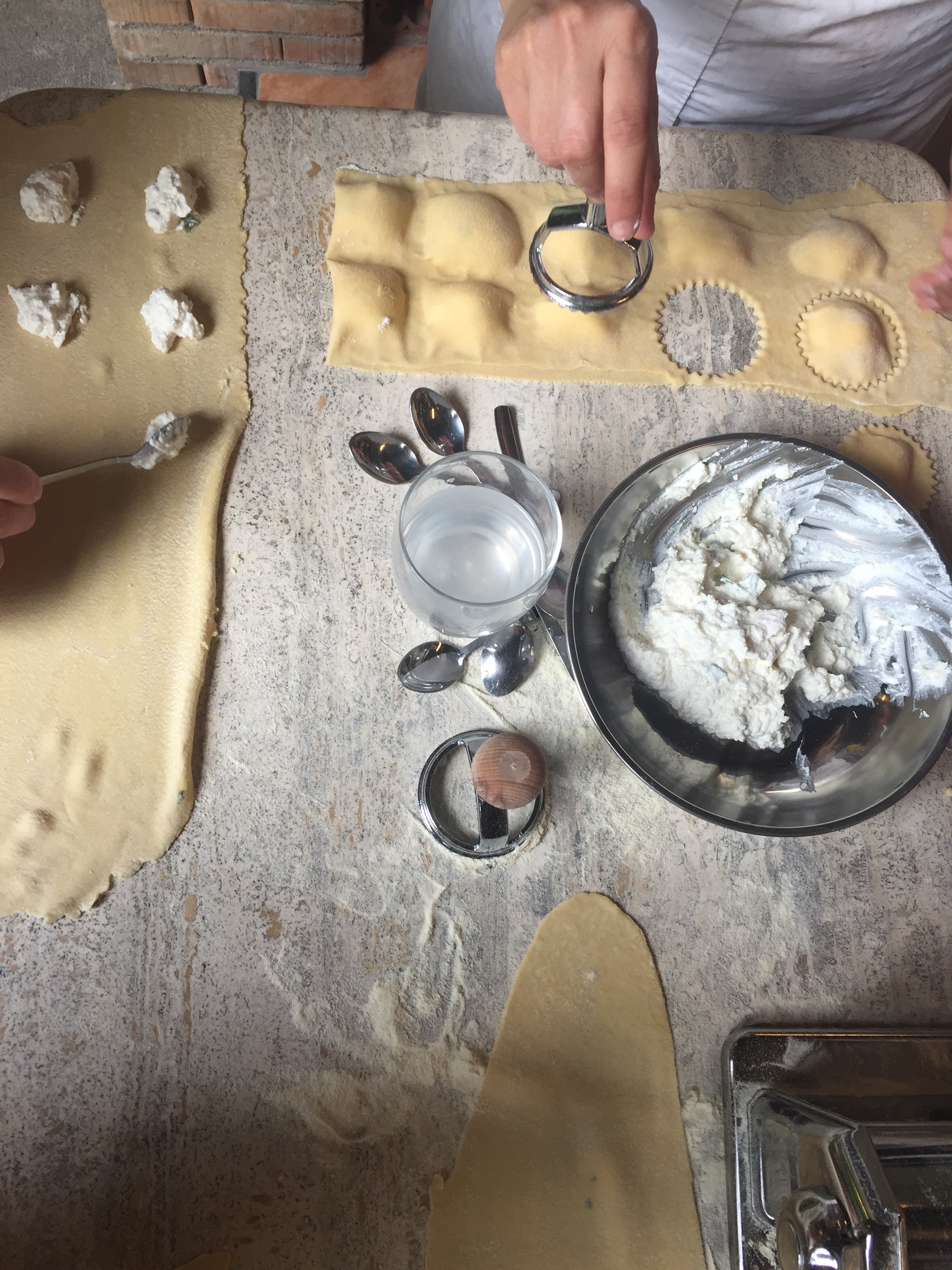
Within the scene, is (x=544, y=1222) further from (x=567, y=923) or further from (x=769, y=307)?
(x=769, y=307)

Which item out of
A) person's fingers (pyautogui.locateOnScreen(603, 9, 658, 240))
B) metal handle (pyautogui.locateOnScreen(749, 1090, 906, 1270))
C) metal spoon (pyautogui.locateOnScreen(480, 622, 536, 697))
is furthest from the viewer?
metal spoon (pyautogui.locateOnScreen(480, 622, 536, 697))

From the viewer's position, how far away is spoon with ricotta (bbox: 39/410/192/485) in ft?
2.36

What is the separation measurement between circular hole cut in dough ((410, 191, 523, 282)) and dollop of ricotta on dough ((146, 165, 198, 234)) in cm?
22

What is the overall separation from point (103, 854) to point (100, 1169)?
24 centimetres

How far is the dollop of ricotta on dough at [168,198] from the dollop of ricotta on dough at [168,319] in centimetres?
8

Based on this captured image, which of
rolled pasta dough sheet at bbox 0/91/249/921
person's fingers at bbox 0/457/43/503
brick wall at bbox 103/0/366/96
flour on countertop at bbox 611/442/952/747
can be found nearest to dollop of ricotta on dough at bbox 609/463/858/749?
flour on countertop at bbox 611/442/952/747

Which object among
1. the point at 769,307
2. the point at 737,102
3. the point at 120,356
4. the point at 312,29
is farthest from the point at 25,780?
the point at 312,29

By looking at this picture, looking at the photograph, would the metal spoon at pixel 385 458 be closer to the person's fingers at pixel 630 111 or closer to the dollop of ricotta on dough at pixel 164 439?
the dollop of ricotta on dough at pixel 164 439

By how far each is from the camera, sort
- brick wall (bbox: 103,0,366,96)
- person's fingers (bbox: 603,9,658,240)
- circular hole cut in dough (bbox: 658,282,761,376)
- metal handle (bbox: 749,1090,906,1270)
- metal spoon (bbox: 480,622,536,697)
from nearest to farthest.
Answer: metal handle (bbox: 749,1090,906,1270) < person's fingers (bbox: 603,9,658,240) < metal spoon (bbox: 480,622,536,697) < circular hole cut in dough (bbox: 658,282,761,376) < brick wall (bbox: 103,0,366,96)

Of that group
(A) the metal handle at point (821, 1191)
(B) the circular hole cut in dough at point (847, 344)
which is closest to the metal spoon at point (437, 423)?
(B) the circular hole cut in dough at point (847, 344)

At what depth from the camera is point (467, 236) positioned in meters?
0.79

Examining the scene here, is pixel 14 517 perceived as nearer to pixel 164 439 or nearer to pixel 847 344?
pixel 164 439

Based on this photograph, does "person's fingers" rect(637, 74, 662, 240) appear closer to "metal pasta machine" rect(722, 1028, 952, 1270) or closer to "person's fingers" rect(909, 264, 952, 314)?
"person's fingers" rect(909, 264, 952, 314)

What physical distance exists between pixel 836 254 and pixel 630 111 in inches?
12.9
